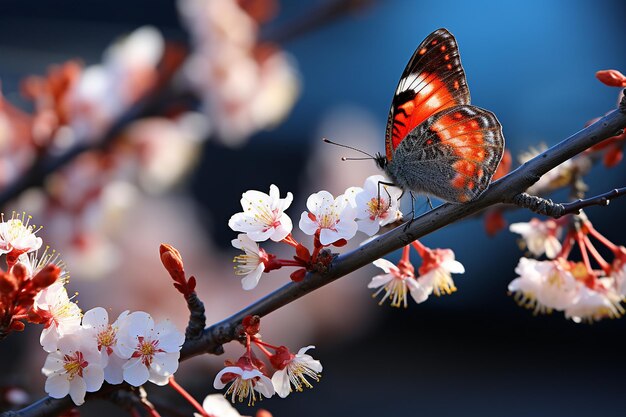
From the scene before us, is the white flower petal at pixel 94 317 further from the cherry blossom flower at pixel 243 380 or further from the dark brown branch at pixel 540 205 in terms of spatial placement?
the dark brown branch at pixel 540 205

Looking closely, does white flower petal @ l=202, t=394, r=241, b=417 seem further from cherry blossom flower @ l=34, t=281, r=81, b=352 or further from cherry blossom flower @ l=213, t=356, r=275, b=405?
cherry blossom flower @ l=34, t=281, r=81, b=352

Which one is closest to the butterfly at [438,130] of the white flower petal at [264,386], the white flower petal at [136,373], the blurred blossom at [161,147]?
the white flower petal at [264,386]

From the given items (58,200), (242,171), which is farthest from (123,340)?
(242,171)

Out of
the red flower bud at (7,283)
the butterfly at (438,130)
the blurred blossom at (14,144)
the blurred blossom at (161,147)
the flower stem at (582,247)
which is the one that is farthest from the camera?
the blurred blossom at (161,147)

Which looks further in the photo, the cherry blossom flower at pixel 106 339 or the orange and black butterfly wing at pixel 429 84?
the orange and black butterfly wing at pixel 429 84

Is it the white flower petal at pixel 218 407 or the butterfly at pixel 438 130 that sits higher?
the butterfly at pixel 438 130

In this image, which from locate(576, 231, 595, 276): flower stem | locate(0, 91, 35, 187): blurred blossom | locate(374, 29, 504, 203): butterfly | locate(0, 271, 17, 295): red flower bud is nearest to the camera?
locate(0, 271, 17, 295): red flower bud

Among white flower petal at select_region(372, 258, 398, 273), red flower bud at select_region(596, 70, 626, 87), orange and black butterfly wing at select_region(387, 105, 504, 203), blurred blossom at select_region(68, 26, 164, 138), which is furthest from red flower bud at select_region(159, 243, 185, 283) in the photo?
blurred blossom at select_region(68, 26, 164, 138)
